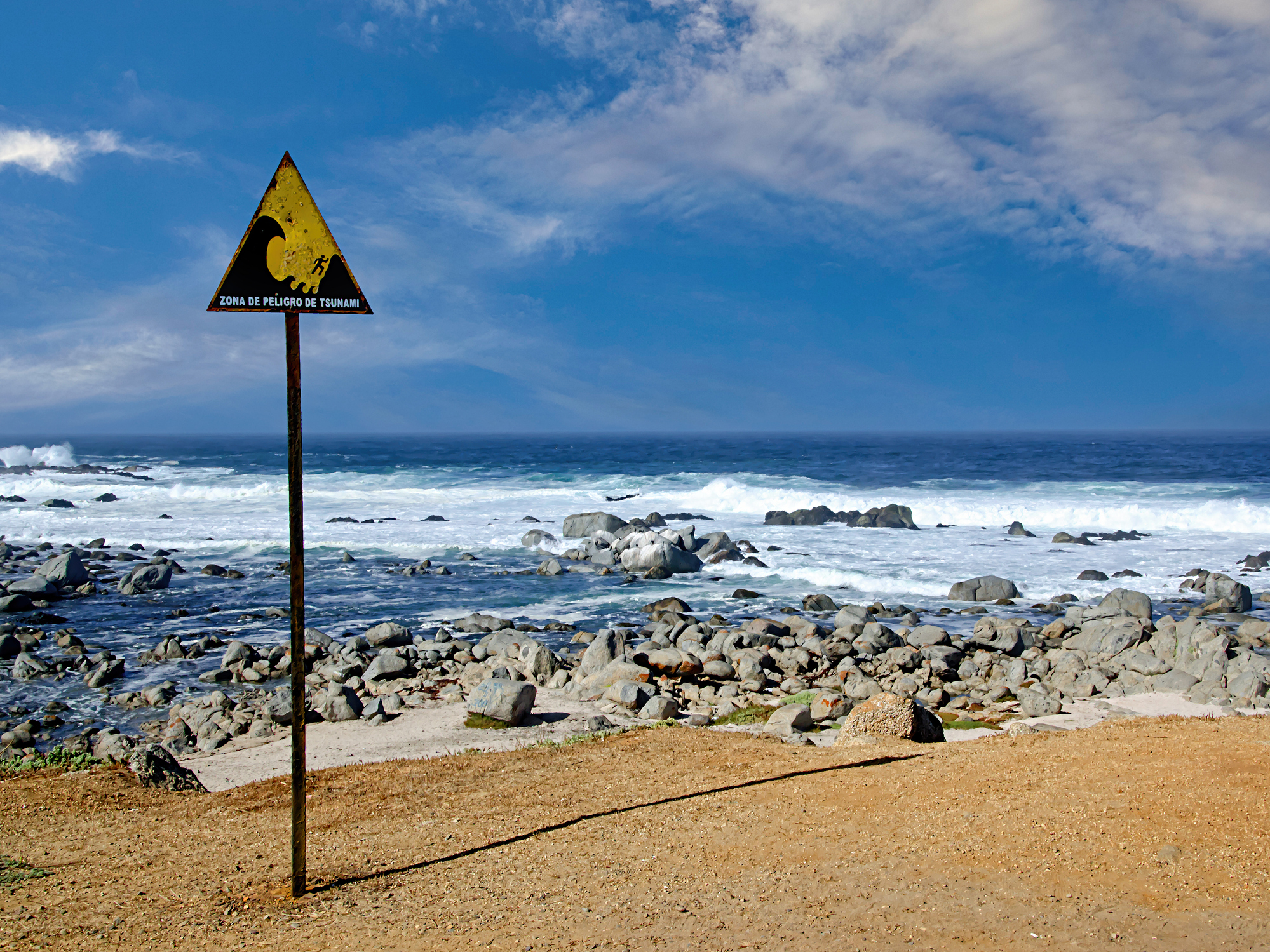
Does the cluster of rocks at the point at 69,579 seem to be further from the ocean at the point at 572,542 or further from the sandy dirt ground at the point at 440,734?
the sandy dirt ground at the point at 440,734

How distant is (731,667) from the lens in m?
12.9

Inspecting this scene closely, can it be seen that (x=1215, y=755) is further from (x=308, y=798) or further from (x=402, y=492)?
(x=402, y=492)

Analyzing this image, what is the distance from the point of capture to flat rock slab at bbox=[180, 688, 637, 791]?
9008 millimetres

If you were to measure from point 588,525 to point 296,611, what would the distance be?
994 inches

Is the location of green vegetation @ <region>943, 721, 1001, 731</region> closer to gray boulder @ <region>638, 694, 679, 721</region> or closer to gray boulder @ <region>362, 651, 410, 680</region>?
gray boulder @ <region>638, 694, 679, 721</region>

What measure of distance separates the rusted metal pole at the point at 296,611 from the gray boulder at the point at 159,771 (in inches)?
134

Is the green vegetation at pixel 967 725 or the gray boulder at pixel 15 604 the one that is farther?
the gray boulder at pixel 15 604

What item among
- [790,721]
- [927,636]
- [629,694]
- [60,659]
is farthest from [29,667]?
[927,636]

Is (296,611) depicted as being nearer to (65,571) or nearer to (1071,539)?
(65,571)

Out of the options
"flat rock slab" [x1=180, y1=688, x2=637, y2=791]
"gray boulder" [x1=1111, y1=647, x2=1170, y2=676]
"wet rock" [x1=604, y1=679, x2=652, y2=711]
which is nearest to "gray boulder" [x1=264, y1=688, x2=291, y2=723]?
"flat rock slab" [x1=180, y1=688, x2=637, y2=791]

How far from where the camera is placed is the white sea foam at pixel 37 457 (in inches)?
2940

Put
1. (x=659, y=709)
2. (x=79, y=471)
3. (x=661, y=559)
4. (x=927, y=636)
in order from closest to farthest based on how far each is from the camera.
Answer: (x=659, y=709) → (x=927, y=636) → (x=661, y=559) → (x=79, y=471)

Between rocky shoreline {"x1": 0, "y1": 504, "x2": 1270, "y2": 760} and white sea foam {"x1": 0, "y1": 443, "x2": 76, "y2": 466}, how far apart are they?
68887 mm

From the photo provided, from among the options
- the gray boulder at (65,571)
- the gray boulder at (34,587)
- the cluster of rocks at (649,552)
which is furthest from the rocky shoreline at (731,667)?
the cluster of rocks at (649,552)
